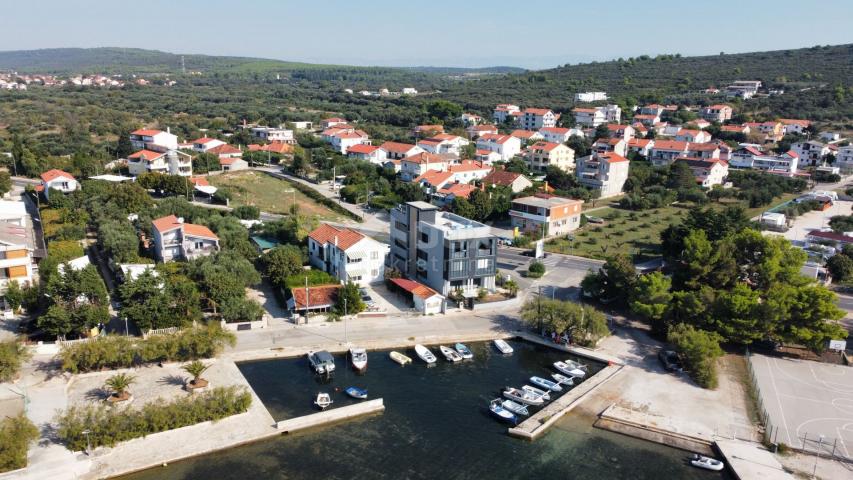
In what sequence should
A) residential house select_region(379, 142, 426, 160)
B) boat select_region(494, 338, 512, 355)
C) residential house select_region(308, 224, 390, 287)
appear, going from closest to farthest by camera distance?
1. boat select_region(494, 338, 512, 355)
2. residential house select_region(308, 224, 390, 287)
3. residential house select_region(379, 142, 426, 160)

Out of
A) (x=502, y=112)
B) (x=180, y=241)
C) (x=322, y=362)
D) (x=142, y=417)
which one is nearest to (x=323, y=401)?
(x=322, y=362)

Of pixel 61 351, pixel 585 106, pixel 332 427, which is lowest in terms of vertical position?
pixel 332 427

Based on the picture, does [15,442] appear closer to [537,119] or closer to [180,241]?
[180,241]

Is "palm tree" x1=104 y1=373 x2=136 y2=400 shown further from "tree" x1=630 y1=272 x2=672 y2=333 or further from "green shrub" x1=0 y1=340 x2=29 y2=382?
"tree" x1=630 y1=272 x2=672 y2=333

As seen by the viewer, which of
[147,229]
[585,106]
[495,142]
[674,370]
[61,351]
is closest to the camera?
[61,351]

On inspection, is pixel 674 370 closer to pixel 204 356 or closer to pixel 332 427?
pixel 332 427

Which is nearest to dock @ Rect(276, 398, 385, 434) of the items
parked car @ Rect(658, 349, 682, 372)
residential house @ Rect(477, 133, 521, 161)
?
parked car @ Rect(658, 349, 682, 372)

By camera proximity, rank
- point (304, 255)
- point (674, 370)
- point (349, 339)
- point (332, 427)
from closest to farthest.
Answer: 1. point (332, 427)
2. point (674, 370)
3. point (349, 339)
4. point (304, 255)

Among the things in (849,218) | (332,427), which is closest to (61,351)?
(332,427)
